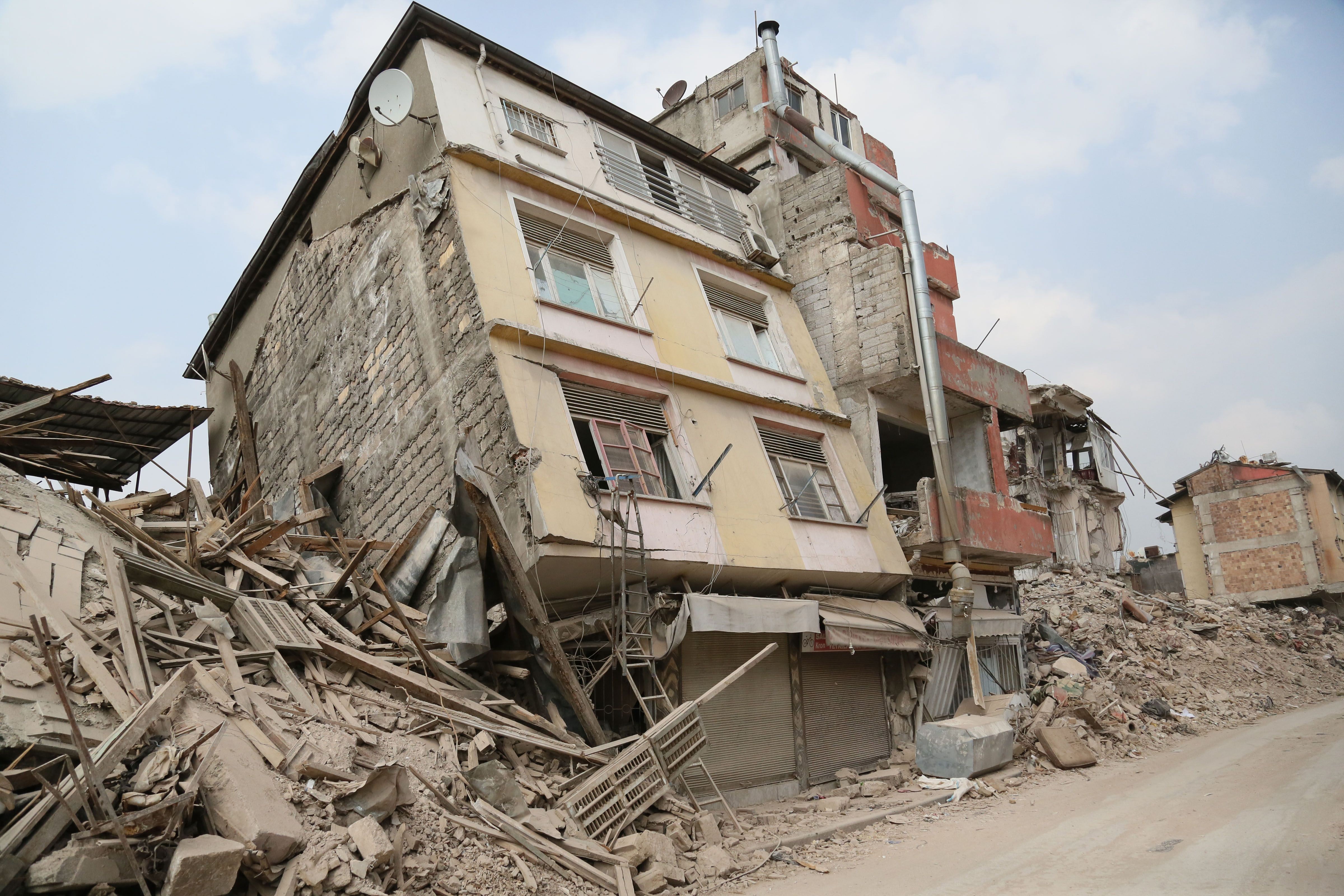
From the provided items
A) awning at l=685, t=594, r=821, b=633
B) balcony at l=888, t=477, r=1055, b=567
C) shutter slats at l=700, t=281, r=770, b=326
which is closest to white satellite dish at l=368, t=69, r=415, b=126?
shutter slats at l=700, t=281, r=770, b=326

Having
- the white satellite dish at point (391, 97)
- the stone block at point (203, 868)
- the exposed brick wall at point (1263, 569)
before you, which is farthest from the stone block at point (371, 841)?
the exposed brick wall at point (1263, 569)

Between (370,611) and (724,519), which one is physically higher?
(724,519)

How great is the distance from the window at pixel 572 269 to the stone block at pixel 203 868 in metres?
7.49

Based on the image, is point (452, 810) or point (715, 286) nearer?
point (452, 810)

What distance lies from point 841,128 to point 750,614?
1580 centimetres

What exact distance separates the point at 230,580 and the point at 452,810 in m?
4.20

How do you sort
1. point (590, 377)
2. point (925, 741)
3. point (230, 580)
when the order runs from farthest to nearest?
point (925, 741), point (590, 377), point (230, 580)

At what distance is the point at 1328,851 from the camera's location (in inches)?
263

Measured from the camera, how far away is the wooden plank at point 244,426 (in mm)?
15531

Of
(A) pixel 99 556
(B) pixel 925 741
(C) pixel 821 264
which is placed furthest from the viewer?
(C) pixel 821 264

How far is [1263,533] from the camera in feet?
104

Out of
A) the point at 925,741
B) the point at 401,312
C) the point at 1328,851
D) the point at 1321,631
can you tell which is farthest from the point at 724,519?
the point at 1321,631

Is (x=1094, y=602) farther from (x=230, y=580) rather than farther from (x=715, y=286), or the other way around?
(x=230, y=580)

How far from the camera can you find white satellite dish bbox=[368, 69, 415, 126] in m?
11.4
